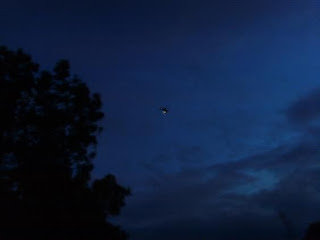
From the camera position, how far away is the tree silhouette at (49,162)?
893 inches

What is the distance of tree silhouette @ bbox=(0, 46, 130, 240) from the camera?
22.7 metres

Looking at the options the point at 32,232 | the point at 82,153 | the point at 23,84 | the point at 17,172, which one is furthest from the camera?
the point at 82,153

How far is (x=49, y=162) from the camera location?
2381cm

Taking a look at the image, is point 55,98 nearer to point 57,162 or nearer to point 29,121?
point 29,121

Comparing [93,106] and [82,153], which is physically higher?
[93,106]

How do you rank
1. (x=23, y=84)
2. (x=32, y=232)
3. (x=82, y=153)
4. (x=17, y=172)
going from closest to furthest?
1. (x=32, y=232)
2. (x=17, y=172)
3. (x=23, y=84)
4. (x=82, y=153)

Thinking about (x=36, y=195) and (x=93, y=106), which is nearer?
(x=36, y=195)

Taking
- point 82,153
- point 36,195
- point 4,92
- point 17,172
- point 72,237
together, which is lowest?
point 72,237

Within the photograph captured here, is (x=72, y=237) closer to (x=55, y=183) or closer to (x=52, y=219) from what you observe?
(x=52, y=219)

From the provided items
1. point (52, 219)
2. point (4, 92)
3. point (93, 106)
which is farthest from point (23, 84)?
point (52, 219)

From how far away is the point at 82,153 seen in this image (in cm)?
2741

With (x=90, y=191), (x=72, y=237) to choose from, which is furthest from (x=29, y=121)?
(x=72, y=237)

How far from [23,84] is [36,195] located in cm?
734

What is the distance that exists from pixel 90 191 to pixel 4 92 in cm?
839
